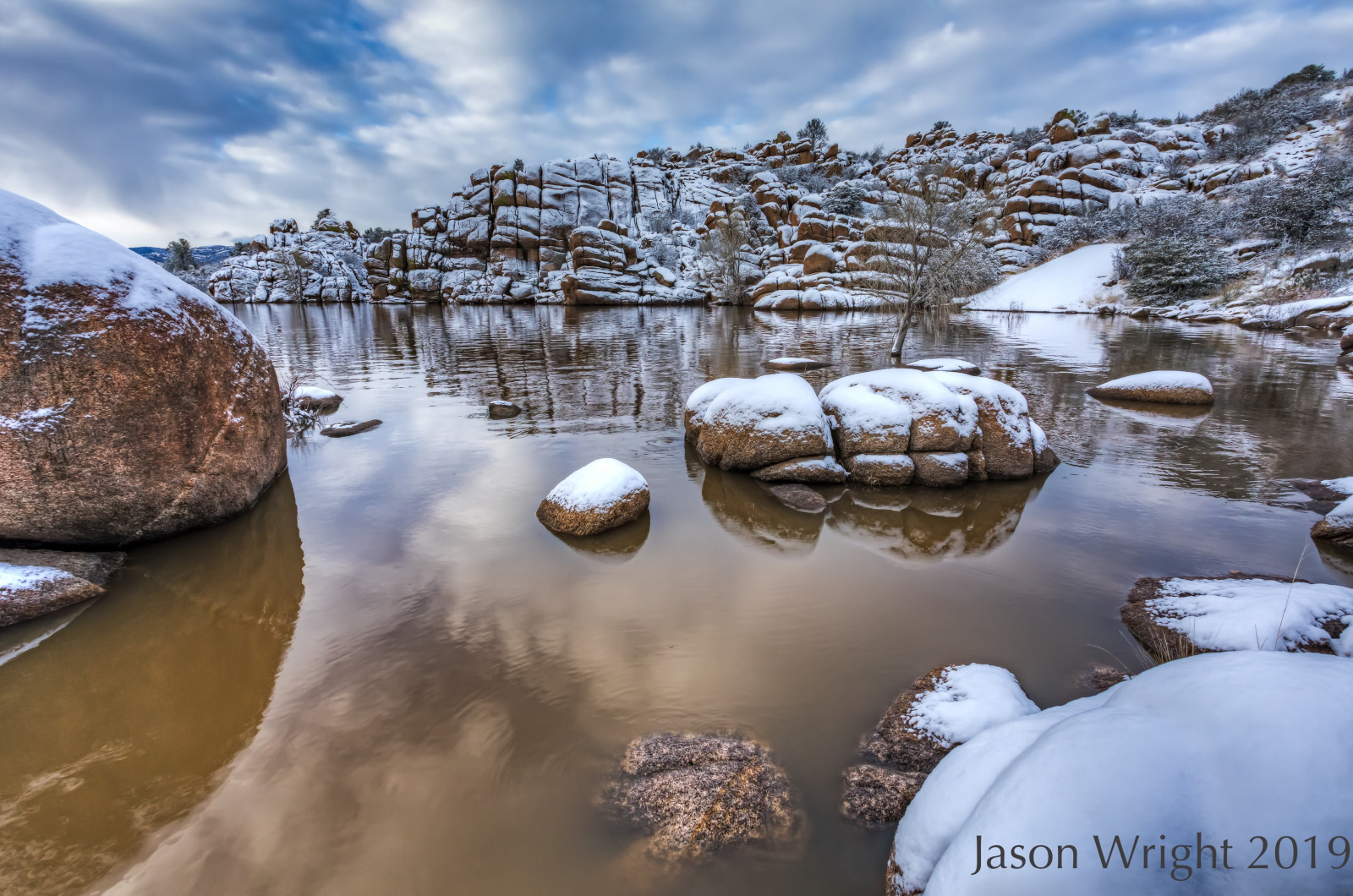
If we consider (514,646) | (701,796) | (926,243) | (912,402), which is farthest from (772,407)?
(926,243)

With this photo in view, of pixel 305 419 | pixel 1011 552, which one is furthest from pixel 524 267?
pixel 1011 552

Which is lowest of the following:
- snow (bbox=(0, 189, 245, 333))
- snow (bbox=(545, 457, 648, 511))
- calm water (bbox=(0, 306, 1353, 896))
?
calm water (bbox=(0, 306, 1353, 896))

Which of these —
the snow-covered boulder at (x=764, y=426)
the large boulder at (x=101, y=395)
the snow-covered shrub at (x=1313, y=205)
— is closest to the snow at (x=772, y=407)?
the snow-covered boulder at (x=764, y=426)

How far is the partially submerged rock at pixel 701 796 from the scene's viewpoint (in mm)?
2928

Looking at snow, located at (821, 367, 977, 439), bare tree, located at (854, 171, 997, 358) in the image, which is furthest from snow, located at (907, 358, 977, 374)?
snow, located at (821, 367, 977, 439)

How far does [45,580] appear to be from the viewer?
4.75 meters

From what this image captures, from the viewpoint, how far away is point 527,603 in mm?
5145

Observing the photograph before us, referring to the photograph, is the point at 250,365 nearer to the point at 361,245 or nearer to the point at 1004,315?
the point at 1004,315

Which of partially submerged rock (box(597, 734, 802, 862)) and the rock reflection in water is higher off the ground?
the rock reflection in water

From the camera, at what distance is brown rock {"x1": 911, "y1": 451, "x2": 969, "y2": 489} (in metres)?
8.00

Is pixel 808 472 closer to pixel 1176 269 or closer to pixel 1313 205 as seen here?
pixel 1176 269

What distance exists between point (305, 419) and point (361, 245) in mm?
89745

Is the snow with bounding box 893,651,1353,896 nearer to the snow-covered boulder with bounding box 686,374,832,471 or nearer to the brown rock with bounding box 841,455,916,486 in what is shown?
the brown rock with bounding box 841,455,916,486

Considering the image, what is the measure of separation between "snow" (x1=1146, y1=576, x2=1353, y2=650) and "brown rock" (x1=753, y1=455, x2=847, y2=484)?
155 inches
